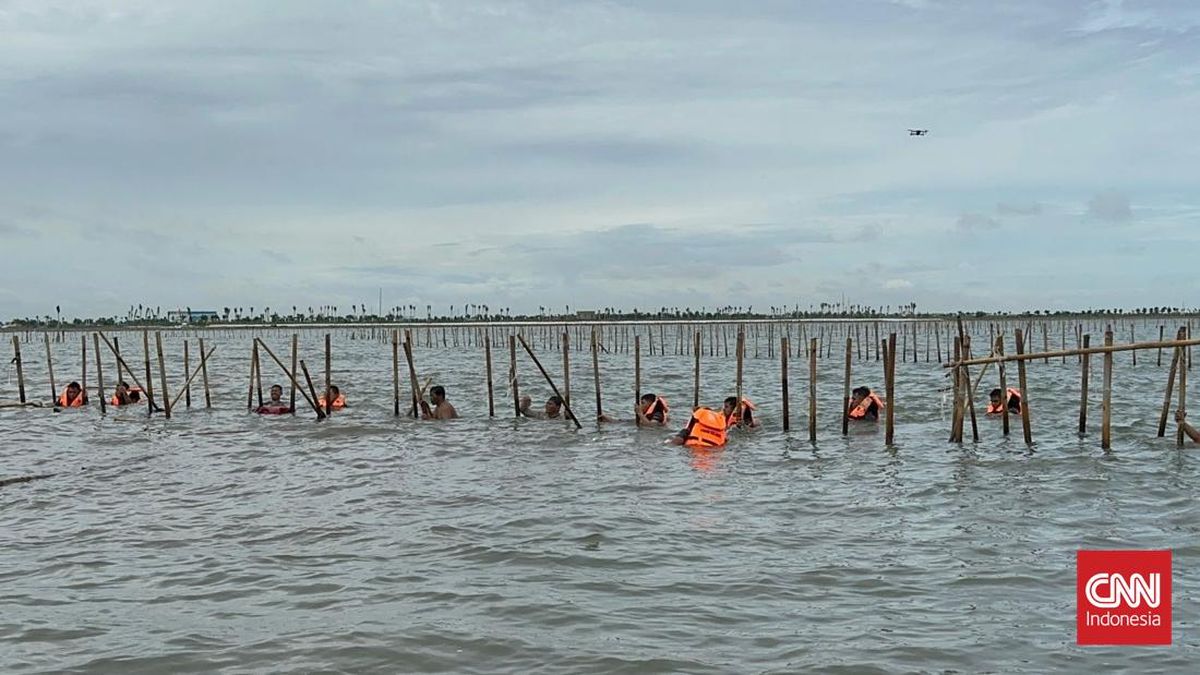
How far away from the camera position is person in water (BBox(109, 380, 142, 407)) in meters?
26.2

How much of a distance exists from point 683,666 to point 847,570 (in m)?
2.79

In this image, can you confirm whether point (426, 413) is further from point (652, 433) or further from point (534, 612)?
point (534, 612)

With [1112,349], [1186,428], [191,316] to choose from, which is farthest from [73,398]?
[191,316]

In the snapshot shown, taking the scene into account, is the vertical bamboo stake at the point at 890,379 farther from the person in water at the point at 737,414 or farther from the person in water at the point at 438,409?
the person in water at the point at 438,409

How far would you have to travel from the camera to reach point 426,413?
23.2 meters

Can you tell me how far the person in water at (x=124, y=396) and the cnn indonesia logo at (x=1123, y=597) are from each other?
22.9 m

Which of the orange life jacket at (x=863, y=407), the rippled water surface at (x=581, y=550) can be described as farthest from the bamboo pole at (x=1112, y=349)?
the orange life jacket at (x=863, y=407)

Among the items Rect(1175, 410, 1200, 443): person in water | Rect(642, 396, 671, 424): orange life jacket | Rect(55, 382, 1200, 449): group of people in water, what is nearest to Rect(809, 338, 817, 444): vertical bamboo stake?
Rect(55, 382, 1200, 449): group of people in water

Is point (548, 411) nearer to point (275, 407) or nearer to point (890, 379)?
point (275, 407)

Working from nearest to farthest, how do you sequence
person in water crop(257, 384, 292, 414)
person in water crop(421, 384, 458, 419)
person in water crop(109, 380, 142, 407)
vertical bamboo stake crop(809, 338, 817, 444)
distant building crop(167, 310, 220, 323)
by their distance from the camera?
vertical bamboo stake crop(809, 338, 817, 444)
person in water crop(421, 384, 458, 419)
person in water crop(257, 384, 292, 414)
person in water crop(109, 380, 142, 407)
distant building crop(167, 310, 220, 323)

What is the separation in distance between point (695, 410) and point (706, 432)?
1403 millimetres

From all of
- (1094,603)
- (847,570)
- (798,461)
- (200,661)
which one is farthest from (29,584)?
(798,461)

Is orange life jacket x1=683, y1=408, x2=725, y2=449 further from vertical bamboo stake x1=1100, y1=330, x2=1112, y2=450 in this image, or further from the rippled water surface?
vertical bamboo stake x1=1100, y1=330, x2=1112, y2=450

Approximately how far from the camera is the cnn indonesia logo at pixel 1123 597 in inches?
300
